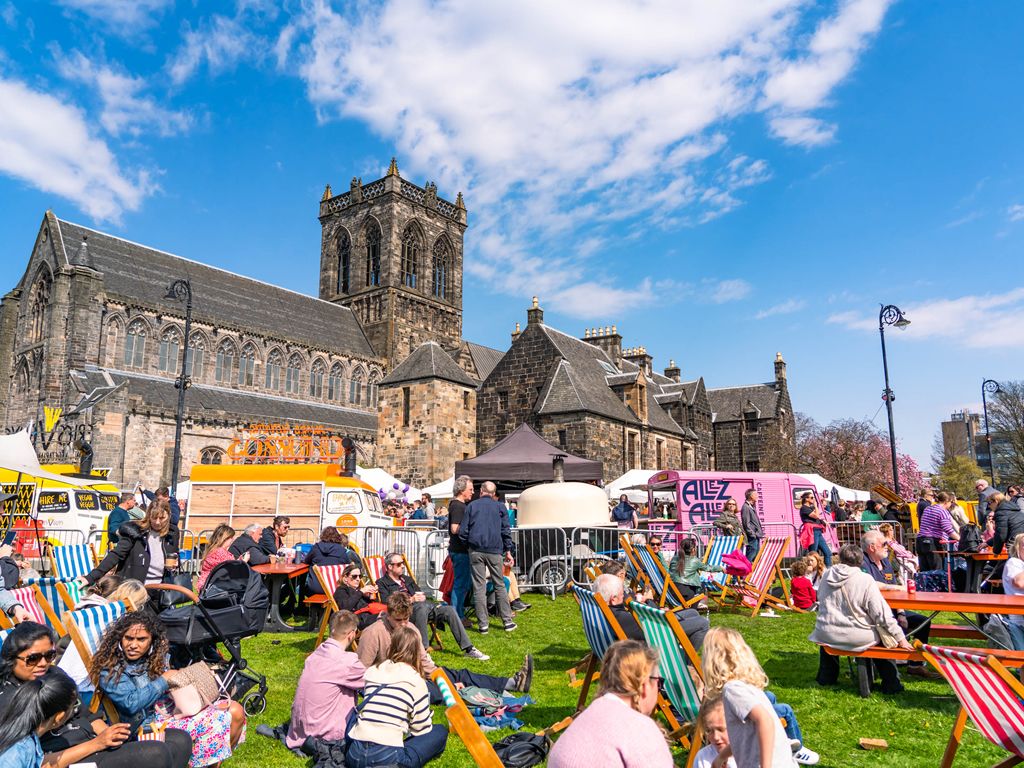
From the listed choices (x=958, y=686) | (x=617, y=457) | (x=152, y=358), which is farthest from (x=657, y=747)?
(x=152, y=358)

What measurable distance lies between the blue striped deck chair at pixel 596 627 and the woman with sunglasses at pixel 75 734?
9.56 ft

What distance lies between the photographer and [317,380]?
49.8 m

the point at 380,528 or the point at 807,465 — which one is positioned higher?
the point at 807,465

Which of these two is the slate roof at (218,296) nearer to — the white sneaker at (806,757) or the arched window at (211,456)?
the arched window at (211,456)

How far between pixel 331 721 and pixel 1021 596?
5.87m

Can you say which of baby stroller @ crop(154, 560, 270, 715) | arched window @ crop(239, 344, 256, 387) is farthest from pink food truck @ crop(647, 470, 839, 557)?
arched window @ crop(239, 344, 256, 387)

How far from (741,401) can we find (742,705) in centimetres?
4455

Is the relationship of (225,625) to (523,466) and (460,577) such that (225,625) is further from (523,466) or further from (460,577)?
(523,466)

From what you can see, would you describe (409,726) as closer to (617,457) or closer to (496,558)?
(496,558)

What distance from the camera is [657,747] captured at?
3045 mm

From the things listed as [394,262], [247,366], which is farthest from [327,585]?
[394,262]

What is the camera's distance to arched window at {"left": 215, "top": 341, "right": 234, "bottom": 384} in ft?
145

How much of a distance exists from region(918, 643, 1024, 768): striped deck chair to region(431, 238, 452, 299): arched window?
5780cm

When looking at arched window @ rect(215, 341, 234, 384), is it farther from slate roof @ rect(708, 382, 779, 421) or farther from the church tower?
slate roof @ rect(708, 382, 779, 421)
